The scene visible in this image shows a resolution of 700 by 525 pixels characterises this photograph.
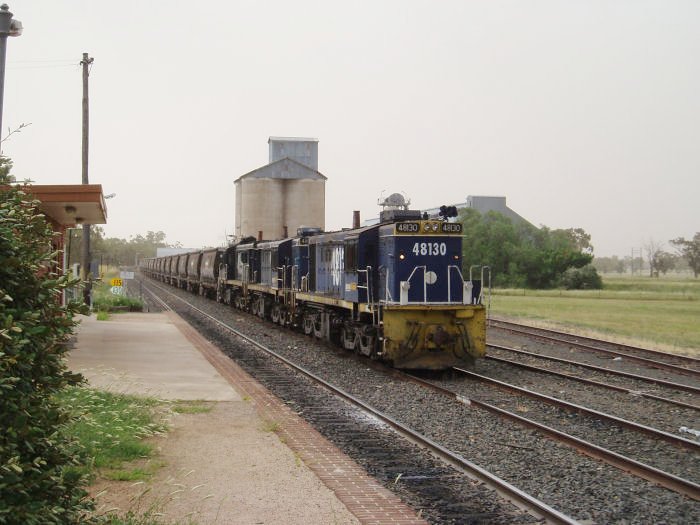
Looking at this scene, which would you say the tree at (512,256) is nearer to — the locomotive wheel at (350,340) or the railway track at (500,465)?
the locomotive wheel at (350,340)

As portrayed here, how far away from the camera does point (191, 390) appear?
39.9ft

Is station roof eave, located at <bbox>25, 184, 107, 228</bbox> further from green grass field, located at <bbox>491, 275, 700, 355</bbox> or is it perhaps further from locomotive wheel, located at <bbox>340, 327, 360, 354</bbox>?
green grass field, located at <bbox>491, 275, 700, 355</bbox>

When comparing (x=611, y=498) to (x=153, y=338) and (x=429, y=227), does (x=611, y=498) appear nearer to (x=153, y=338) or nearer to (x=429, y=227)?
(x=429, y=227)

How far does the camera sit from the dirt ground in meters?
5.98

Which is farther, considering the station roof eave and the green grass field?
the green grass field

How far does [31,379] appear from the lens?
13.4ft

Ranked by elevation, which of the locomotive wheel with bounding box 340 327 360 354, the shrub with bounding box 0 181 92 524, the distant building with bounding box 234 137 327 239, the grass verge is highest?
the distant building with bounding box 234 137 327 239

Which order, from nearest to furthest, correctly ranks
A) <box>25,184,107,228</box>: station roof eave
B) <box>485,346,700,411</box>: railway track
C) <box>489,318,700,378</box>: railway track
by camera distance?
<box>485,346,700,411</box>: railway track → <box>25,184,107,228</box>: station roof eave → <box>489,318,700,378</box>: railway track

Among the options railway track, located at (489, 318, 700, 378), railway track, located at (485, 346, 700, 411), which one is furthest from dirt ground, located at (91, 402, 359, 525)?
railway track, located at (489, 318, 700, 378)

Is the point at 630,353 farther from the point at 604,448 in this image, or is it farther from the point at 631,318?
the point at 631,318

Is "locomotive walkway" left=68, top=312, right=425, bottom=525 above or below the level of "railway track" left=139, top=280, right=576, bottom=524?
above

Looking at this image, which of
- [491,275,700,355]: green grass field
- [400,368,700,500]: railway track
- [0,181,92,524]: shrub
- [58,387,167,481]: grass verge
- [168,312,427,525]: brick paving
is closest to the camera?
[0,181,92,524]: shrub

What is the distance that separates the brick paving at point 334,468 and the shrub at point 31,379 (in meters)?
2.73

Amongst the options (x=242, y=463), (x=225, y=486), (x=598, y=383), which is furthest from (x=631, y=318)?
(x=225, y=486)
